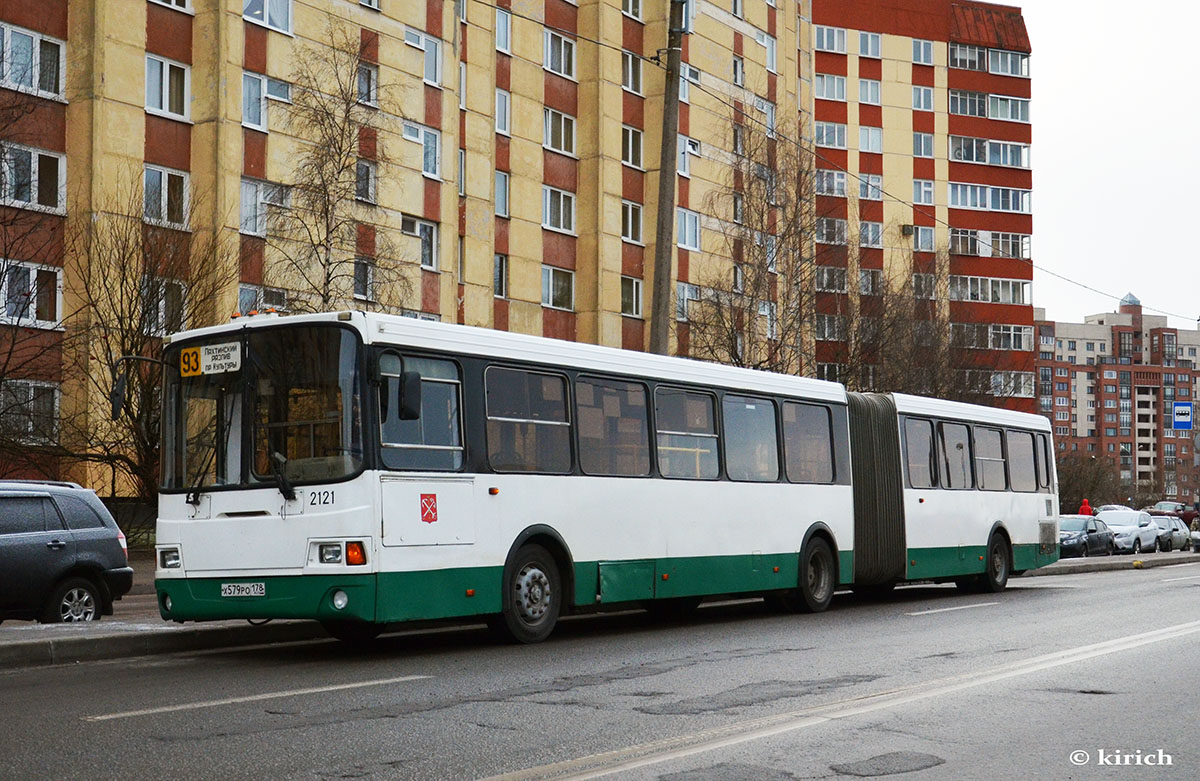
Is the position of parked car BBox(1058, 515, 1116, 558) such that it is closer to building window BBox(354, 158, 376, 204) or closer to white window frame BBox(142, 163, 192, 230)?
building window BBox(354, 158, 376, 204)

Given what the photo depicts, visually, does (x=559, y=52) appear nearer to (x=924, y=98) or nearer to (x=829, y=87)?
(x=829, y=87)

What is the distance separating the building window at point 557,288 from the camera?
46.5m

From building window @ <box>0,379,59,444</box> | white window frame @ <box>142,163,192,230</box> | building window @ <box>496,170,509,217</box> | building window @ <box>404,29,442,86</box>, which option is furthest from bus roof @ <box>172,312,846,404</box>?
building window @ <box>496,170,509,217</box>

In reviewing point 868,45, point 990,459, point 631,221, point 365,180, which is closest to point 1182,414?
point 631,221

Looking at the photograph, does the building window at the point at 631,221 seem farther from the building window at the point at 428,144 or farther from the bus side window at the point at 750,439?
the bus side window at the point at 750,439

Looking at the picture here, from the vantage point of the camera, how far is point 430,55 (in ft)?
136

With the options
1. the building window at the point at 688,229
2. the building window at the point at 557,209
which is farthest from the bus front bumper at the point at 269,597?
Answer: the building window at the point at 688,229

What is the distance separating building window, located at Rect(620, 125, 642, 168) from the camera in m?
49.3

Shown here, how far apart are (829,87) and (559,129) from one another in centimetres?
3342

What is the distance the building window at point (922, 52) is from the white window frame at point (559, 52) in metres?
36.1

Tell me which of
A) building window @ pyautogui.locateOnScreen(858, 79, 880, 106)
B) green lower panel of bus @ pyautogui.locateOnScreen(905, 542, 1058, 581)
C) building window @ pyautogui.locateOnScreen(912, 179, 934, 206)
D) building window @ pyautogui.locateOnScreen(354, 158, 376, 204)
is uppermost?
building window @ pyautogui.locateOnScreen(858, 79, 880, 106)

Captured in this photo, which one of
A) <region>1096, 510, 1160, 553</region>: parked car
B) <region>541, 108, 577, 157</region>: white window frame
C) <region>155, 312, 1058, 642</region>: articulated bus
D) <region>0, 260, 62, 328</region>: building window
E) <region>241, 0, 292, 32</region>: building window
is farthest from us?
<region>1096, 510, 1160, 553</region>: parked car

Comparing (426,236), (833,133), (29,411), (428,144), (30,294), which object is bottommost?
(29,411)

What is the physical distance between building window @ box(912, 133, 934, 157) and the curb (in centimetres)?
6878
